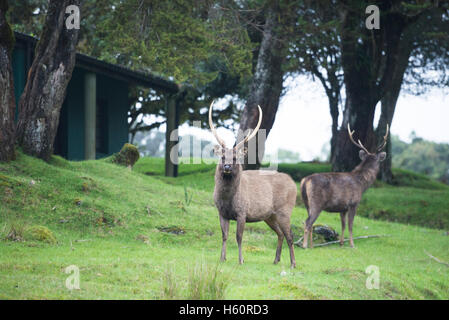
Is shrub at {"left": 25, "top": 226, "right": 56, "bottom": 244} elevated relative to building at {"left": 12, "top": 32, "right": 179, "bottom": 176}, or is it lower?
lower

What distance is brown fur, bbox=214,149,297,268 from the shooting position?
28.5ft

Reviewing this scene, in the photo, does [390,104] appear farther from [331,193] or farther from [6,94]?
[6,94]

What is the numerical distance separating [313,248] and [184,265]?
486cm

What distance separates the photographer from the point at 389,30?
21156 mm

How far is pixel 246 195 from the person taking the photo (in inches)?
354

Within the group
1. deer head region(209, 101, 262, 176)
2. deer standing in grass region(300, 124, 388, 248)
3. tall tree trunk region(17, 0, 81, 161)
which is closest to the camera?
deer head region(209, 101, 262, 176)

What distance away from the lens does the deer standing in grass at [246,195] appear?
8.40 meters

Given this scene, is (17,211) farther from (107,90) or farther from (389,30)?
(389,30)

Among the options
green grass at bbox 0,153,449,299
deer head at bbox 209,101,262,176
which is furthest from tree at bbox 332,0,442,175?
deer head at bbox 209,101,262,176

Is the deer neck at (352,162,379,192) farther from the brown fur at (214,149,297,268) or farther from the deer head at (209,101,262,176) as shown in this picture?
the deer head at (209,101,262,176)

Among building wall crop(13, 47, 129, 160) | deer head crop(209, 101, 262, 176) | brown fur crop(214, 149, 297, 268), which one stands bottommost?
brown fur crop(214, 149, 297, 268)

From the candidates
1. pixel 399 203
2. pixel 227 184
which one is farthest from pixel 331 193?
pixel 399 203

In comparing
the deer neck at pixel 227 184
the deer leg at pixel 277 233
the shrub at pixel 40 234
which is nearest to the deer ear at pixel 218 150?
the deer neck at pixel 227 184

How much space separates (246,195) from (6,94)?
7230mm
